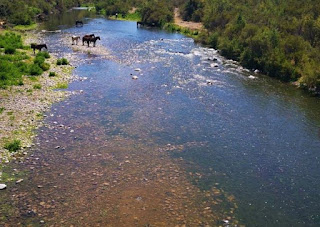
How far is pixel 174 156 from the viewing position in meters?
18.5

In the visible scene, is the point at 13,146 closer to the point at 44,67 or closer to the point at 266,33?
the point at 44,67

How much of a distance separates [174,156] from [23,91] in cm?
1433

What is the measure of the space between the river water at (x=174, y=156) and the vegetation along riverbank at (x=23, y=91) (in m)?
0.98

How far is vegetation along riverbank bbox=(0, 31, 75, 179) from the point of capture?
1848 cm

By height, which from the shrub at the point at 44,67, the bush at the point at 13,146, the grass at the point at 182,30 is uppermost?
the grass at the point at 182,30

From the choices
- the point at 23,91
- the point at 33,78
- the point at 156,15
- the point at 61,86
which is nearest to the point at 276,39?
the point at 61,86

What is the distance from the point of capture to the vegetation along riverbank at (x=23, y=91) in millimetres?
18484

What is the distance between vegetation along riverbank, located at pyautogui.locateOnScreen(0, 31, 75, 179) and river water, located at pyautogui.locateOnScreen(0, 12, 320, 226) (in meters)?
0.98

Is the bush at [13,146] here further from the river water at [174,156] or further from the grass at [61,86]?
the grass at [61,86]

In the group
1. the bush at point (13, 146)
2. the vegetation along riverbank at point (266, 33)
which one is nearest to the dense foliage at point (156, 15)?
the vegetation along riverbank at point (266, 33)

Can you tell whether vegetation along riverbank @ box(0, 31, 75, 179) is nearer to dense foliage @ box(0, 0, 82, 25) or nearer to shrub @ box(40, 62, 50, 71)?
shrub @ box(40, 62, 50, 71)

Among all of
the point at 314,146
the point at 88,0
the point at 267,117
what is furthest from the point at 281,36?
the point at 88,0

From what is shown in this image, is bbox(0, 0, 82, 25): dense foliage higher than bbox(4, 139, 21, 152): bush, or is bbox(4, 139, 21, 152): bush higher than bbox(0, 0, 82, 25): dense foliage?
bbox(0, 0, 82, 25): dense foliage

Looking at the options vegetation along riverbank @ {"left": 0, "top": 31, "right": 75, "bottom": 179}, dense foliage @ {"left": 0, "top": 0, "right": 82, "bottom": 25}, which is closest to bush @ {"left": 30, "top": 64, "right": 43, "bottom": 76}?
vegetation along riverbank @ {"left": 0, "top": 31, "right": 75, "bottom": 179}
